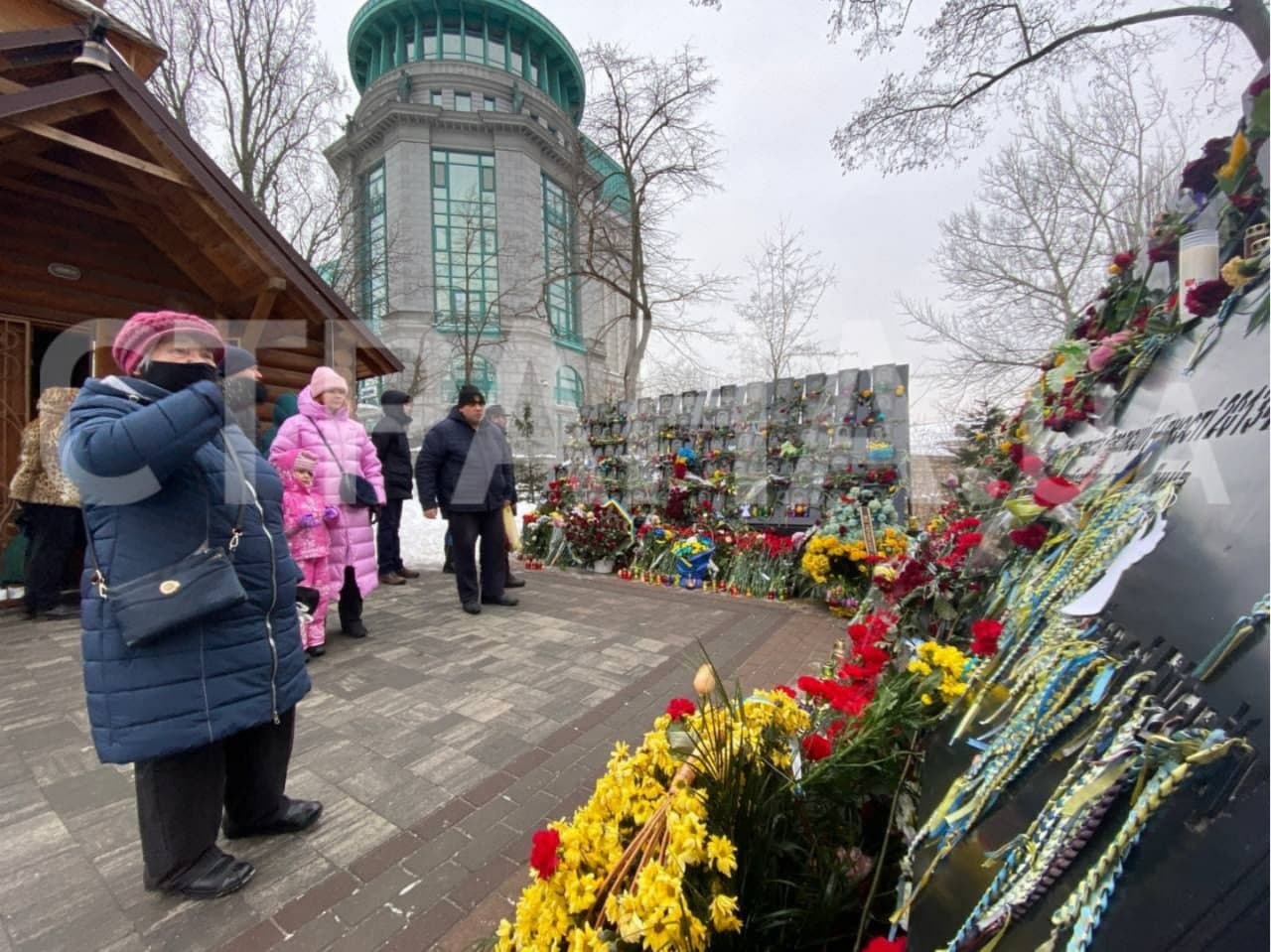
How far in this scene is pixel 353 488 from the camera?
366 cm

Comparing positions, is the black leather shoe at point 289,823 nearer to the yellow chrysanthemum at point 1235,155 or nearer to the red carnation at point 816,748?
the red carnation at point 816,748

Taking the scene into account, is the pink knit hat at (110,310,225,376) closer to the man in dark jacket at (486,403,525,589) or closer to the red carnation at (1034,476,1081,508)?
the red carnation at (1034,476,1081,508)

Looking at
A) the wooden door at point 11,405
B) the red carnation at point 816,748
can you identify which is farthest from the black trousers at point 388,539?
the red carnation at point 816,748

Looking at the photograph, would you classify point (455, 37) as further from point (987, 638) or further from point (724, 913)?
point (724, 913)

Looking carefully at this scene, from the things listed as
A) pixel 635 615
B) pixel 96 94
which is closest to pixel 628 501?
pixel 635 615

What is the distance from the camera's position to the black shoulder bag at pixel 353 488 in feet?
11.8

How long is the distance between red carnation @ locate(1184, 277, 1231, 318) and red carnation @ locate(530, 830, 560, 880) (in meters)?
1.81

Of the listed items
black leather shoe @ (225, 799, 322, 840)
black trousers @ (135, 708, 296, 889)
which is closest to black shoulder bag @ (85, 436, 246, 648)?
black trousers @ (135, 708, 296, 889)

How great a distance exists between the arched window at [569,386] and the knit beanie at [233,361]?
25.2m

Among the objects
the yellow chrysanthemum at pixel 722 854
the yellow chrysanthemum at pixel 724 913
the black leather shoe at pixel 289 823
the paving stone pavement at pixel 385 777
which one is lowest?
the paving stone pavement at pixel 385 777

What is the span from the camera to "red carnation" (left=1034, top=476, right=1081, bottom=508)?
147 centimetres

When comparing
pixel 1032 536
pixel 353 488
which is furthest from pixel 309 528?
pixel 1032 536

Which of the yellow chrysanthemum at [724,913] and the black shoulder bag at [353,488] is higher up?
the black shoulder bag at [353,488]

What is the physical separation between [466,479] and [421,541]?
4727mm
